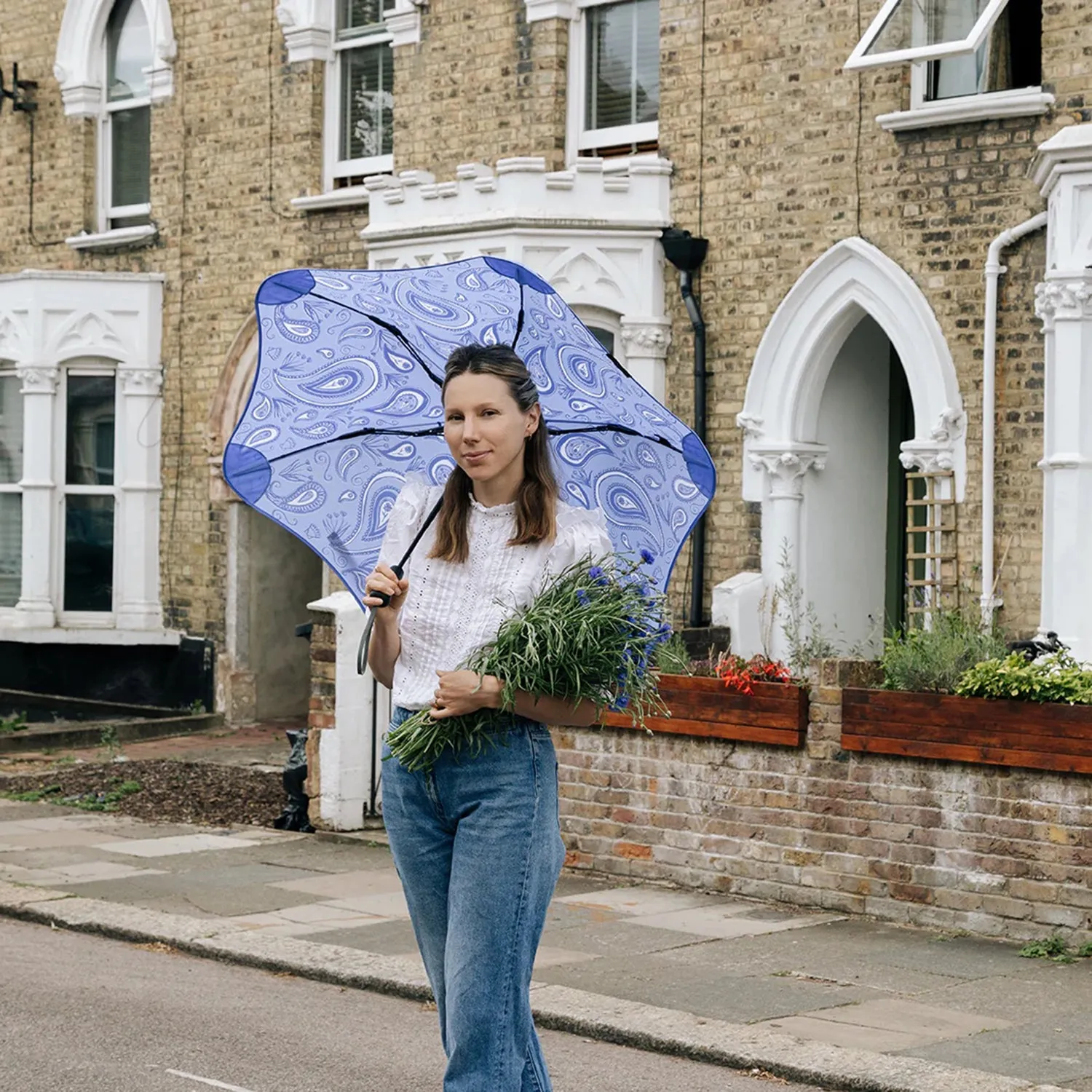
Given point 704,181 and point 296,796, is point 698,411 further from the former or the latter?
point 296,796

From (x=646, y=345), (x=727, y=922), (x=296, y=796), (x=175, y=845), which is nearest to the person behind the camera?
(x=727, y=922)

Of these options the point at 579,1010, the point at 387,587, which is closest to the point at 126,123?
the point at 579,1010

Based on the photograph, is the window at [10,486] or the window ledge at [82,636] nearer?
the window ledge at [82,636]

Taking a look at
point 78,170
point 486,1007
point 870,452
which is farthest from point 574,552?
point 78,170

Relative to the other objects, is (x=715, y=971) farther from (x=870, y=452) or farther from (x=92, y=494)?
(x=92, y=494)

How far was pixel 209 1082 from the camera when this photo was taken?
6.26m

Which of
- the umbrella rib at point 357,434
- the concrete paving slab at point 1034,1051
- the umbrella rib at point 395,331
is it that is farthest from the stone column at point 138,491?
the umbrella rib at point 357,434

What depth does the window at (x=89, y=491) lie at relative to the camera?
18625mm

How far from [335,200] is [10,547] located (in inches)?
198

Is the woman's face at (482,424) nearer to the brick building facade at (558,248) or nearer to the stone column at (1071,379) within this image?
the brick building facade at (558,248)

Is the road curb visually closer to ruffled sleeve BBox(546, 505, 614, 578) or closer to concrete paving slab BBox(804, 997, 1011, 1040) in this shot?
concrete paving slab BBox(804, 997, 1011, 1040)

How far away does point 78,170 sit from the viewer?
762 inches

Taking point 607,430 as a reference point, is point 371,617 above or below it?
below

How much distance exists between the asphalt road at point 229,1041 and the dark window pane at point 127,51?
498 inches
